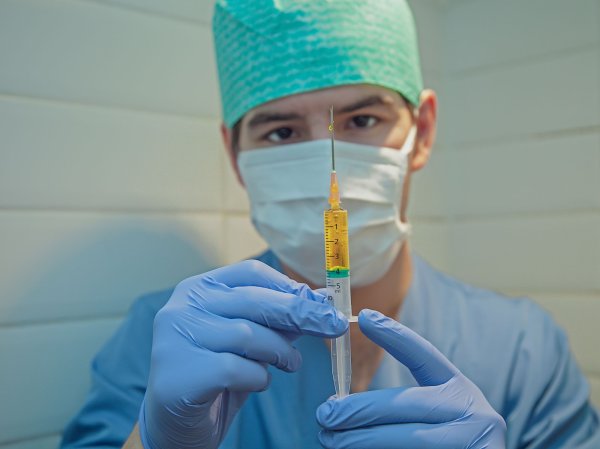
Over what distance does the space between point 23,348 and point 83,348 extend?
4.4 inches

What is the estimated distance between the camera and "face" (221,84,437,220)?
3.29 ft

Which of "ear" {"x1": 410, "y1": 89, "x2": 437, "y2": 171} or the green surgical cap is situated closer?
the green surgical cap

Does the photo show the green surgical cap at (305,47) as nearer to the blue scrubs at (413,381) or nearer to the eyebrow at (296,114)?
the eyebrow at (296,114)

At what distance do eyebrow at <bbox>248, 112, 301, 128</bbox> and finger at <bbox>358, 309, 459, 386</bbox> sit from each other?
16.3 inches

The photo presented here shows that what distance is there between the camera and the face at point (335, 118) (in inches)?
39.4

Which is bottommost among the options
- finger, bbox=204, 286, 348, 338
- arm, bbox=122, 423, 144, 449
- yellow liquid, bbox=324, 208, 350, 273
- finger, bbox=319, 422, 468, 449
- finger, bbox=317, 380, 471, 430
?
arm, bbox=122, 423, 144, 449

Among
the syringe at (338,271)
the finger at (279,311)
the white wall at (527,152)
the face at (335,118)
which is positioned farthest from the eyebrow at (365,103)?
the white wall at (527,152)

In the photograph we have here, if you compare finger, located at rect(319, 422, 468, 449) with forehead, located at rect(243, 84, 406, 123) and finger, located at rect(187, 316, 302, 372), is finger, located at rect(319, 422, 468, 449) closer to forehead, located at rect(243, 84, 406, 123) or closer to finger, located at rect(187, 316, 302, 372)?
finger, located at rect(187, 316, 302, 372)

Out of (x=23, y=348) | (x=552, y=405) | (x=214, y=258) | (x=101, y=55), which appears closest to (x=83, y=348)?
(x=23, y=348)

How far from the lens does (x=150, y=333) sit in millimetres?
1083

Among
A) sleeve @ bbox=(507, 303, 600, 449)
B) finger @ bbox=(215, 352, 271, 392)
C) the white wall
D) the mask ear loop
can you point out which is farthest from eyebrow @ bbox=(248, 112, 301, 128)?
the white wall

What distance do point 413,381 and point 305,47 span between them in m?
0.60

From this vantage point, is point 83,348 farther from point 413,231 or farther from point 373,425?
point 413,231

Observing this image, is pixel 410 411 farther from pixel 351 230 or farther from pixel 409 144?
pixel 409 144
